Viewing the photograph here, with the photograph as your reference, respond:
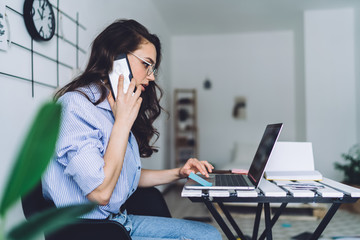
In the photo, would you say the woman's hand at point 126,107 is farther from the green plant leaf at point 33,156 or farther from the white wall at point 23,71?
the green plant leaf at point 33,156

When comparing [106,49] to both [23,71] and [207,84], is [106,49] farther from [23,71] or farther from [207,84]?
[207,84]

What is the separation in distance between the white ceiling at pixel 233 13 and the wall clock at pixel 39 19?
110 inches

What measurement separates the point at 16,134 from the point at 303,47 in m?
4.60

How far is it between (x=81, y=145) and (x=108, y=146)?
0.08 meters

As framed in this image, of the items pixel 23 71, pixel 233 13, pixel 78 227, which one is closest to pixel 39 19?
pixel 23 71

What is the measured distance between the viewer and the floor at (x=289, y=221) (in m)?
3.03

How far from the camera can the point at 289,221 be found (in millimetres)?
3480

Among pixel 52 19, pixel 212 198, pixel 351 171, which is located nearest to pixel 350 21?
pixel 351 171

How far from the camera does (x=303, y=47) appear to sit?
516 centimetres

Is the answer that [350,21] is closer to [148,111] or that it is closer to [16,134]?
[148,111]

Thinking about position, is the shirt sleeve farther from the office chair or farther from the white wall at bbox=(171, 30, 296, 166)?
the white wall at bbox=(171, 30, 296, 166)

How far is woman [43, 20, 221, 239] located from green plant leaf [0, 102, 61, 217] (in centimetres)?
53

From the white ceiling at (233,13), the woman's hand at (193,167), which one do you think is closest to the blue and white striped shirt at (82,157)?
the woman's hand at (193,167)

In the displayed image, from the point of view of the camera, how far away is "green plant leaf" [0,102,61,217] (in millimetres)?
333
